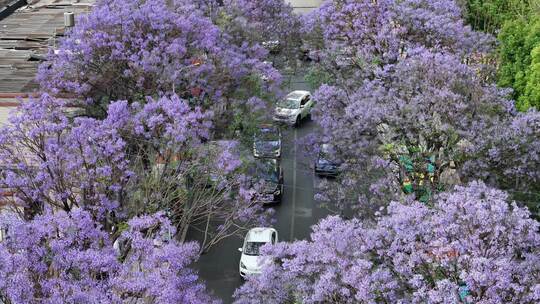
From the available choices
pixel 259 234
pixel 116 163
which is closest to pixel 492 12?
pixel 259 234

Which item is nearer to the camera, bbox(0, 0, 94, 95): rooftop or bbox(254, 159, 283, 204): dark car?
bbox(0, 0, 94, 95): rooftop

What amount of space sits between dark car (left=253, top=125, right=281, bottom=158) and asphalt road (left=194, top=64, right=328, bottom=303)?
0.93m

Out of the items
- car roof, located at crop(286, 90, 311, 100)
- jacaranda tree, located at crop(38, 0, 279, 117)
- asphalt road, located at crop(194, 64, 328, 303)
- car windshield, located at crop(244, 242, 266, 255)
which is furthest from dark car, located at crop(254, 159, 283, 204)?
car roof, located at crop(286, 90, 311, 100)

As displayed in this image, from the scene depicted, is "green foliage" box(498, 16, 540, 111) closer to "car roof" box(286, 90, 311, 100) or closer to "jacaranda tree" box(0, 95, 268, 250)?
"jacaranda tree" box(0, 95, 268, 250)

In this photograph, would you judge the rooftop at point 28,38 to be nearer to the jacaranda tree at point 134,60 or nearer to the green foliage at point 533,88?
the jacaranda tree at point 134,60

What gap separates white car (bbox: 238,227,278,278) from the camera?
23.1m

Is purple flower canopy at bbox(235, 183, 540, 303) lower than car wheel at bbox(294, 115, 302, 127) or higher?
higher

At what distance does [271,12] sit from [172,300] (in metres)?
25.8

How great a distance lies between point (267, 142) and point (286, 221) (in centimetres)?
307

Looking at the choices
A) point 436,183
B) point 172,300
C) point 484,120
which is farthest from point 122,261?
point 484,120

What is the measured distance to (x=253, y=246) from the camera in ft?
78.4

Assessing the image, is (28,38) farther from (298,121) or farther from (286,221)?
(298,121)

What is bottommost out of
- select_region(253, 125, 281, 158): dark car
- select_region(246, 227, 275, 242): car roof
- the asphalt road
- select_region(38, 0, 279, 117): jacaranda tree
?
the asphalt road

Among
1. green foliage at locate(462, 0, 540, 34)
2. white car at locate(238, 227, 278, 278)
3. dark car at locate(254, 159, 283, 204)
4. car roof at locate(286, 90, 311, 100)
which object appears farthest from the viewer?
car roof at locate(286, 90, 311, 100)
